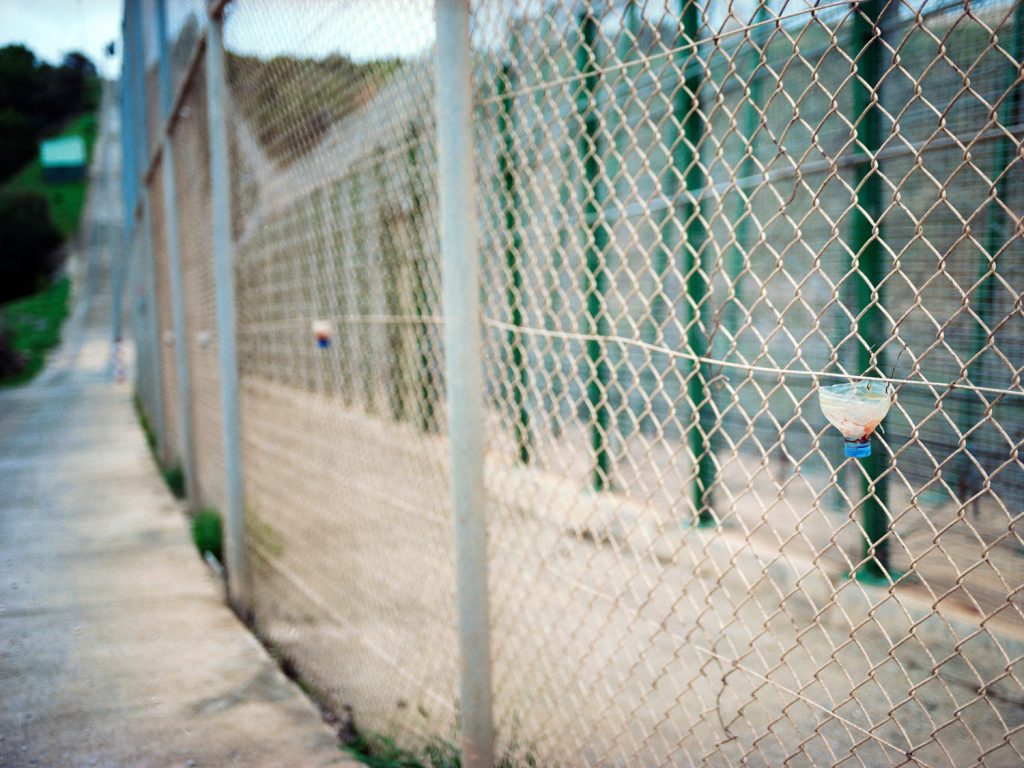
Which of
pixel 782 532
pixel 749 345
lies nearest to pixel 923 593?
pixel 782 532

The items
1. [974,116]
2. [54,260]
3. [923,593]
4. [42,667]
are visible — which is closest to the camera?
[42,667]

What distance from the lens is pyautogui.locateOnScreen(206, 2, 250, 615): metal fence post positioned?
3283mm

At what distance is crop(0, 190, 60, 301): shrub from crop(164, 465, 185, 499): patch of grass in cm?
2837

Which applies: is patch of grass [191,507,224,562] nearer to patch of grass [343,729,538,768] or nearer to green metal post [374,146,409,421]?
green metal post [374,146,409,421]

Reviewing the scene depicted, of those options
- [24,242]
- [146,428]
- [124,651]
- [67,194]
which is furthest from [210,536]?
[67,194]

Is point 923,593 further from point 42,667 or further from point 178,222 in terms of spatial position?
point 178,222

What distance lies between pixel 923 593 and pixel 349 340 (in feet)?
8.96

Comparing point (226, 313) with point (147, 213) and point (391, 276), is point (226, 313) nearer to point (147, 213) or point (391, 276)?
point (391, 276)

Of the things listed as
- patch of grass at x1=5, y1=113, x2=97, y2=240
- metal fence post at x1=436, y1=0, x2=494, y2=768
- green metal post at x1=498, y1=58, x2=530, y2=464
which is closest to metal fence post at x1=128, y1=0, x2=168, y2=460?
green metal post at x1=498, y1=58, x2=530, y2=464

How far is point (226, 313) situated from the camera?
3.39 meters

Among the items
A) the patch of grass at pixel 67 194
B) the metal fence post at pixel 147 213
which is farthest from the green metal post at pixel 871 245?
the patch of grass at pixel 67 194

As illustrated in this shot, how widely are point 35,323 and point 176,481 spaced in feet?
79.8

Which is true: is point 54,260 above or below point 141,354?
above

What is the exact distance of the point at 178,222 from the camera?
214 inches
